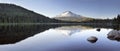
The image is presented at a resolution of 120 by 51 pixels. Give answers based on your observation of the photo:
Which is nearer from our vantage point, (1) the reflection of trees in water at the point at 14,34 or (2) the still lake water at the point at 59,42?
(2) the still lake water at the point at 59,42

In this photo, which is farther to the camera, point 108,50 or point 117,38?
point 117,38

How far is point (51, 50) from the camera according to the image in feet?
72.1

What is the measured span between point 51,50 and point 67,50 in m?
1.70

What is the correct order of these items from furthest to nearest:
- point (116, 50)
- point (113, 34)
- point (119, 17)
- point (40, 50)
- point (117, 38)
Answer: point (119, 17), point (113, 34), point (117, 38), point (116, 50), point (40, 50)

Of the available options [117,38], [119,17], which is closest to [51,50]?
[117,38]

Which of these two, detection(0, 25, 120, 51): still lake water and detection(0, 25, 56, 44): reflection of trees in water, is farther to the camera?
detection(0, 25, 56, 44): reflection of trees in water

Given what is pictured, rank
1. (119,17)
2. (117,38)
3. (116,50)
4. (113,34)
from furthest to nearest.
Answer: (119,17) < (113,34) < (117,38) < (116,50)

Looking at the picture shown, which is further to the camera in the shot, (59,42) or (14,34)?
(14,34)

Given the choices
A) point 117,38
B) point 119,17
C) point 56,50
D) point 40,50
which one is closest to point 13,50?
point 40,50

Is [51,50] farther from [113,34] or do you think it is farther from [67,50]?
[113,34]

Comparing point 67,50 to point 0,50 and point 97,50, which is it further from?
point 0,50

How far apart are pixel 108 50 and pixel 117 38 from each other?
1344 centimetres

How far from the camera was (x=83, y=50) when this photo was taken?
899 inches

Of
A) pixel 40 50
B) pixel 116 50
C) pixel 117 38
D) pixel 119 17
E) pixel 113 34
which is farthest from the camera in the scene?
pixel 119 17
